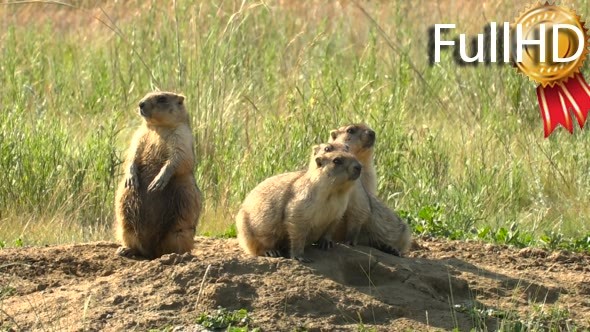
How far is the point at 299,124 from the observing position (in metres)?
10.1

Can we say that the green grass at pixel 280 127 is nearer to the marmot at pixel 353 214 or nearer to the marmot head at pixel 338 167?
the marmot at pixel 353 214

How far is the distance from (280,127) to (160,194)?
9.00 feet

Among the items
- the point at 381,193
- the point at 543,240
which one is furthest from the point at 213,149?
the point at 543,240

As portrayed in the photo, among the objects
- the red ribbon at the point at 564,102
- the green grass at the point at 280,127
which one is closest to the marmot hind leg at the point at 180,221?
the green grass at the point at 280,127

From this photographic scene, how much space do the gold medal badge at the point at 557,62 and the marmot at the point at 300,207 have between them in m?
4.54

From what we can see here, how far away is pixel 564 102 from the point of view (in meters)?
11.3

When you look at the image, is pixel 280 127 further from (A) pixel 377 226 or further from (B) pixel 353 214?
(B) pixel 353 214

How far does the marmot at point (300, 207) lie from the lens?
6.69 meters

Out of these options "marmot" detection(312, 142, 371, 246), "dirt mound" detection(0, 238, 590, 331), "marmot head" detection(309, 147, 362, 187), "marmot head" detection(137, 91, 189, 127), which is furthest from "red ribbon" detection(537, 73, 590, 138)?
"marmot head" detection(309, 147, 362, 187)

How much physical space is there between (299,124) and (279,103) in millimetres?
1749

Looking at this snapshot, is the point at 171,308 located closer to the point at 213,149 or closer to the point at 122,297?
the point at 122,297

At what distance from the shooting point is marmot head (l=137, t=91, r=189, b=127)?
7.63 metres

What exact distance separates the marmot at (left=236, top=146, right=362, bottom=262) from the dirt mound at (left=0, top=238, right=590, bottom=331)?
154 mm

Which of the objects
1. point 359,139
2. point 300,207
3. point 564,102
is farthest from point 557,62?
point 300,207
